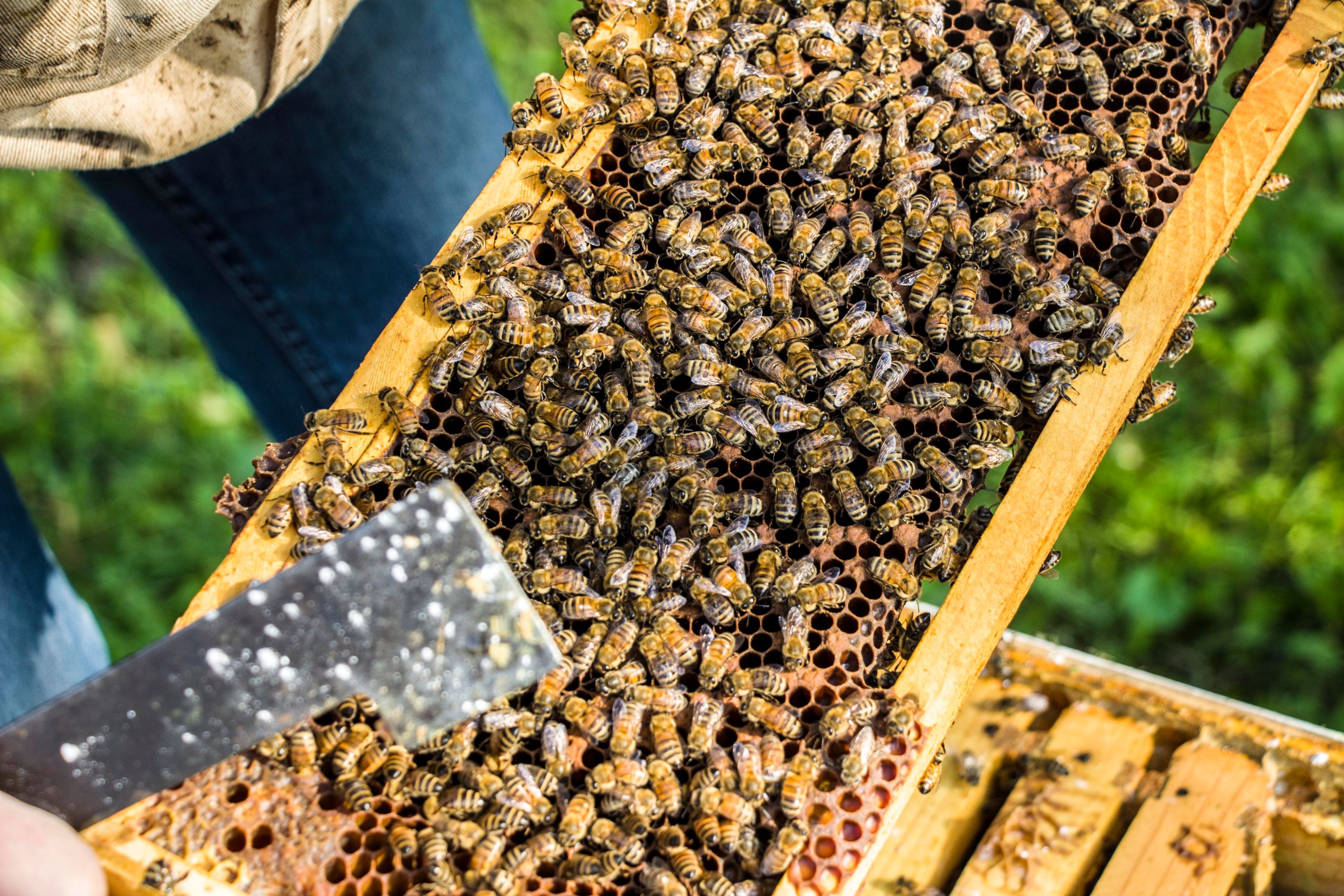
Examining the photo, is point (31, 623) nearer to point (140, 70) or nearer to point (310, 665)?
point (310, 665)

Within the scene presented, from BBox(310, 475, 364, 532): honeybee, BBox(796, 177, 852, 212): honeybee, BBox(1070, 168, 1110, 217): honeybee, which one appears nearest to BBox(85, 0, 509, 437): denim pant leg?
BBox(310, 475, 364, 532): honeybee

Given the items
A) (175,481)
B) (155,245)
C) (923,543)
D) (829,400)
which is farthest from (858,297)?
(175,481)

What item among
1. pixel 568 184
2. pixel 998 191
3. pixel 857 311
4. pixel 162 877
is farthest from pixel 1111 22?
pixel 162 877

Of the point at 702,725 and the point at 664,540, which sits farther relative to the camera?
the point at 664,540

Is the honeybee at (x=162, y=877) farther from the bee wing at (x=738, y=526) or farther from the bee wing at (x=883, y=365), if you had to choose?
the bee wing at (x=883, y=365)

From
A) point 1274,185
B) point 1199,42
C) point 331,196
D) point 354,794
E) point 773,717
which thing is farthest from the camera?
point 331,196

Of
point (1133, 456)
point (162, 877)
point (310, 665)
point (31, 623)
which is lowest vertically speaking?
point (31, 623)

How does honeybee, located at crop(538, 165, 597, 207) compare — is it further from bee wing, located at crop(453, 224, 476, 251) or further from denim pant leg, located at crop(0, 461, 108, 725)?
denim pant leg, located at crop(0, 461, 108, 725)

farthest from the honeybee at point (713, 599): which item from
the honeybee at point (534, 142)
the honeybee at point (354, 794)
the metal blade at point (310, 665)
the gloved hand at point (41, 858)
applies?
the gloved hand at point (41, 858)
